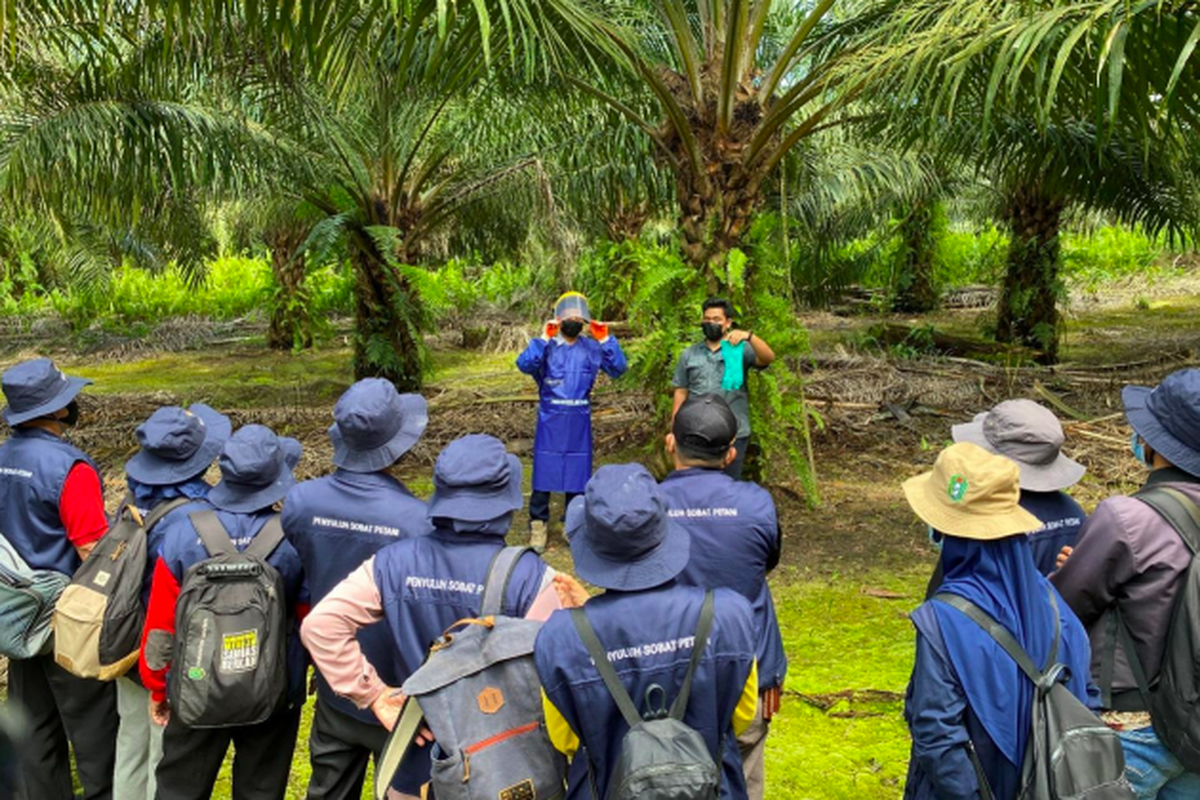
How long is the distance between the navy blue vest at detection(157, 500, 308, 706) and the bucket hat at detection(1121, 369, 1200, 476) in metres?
2.63

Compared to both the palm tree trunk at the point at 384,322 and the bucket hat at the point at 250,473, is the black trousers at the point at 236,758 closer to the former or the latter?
the bucket hat at the point at 250,473

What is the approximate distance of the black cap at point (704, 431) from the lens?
3312 millimetres

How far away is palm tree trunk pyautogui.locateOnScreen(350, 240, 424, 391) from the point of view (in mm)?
11430

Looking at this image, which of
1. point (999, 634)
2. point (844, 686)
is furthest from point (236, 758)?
Result: point (844, 686)

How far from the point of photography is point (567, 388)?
6590 mm

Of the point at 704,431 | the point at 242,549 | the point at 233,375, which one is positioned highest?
the point at 704,431

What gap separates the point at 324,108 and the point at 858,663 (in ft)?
23.5

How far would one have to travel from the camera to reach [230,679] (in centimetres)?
296

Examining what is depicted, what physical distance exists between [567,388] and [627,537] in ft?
13.8

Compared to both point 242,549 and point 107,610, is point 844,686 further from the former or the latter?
point 107,610

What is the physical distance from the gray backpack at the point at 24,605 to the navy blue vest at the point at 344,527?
113 centimetres

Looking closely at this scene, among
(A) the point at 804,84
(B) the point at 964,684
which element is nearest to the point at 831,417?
(A) the point at 804,84

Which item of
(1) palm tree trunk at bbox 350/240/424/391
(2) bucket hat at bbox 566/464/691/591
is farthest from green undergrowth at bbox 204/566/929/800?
(1) palm tree trunk at bbox 350/240/424/391

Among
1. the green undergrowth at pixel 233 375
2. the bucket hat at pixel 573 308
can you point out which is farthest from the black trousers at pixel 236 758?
the green undergrowth at pixel 233 375
